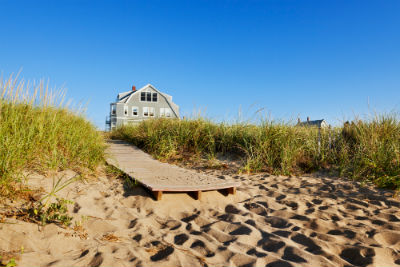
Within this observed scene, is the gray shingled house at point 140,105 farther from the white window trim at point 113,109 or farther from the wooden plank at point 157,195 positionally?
the wooden plank at point 157,195

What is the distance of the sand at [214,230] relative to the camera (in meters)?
2.33

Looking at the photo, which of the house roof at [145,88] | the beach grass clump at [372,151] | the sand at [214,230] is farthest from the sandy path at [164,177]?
the house roof at [145,88]

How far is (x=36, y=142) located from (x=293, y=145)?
15.8ft

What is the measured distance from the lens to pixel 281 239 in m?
2.73

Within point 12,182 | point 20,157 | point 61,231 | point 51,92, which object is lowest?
point 61,231

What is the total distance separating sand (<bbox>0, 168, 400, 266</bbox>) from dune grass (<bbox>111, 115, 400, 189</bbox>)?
979 millimetres

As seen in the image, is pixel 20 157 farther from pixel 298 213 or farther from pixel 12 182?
pixel 298 213

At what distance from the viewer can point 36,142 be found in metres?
3.98

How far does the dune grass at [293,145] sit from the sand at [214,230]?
3.21ft

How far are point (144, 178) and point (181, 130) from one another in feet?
9.81

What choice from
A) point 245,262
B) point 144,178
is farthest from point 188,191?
point 245,262

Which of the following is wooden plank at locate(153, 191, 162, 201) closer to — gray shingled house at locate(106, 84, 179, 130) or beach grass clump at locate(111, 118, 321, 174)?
beach grass clump at locate(111, 118, 321, 174)

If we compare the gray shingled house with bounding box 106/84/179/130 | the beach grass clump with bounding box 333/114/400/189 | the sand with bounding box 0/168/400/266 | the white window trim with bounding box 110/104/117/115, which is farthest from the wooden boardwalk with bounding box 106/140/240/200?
the white window trim with bounding box 110/104/117/115

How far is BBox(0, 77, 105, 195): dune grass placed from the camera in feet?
10.3
